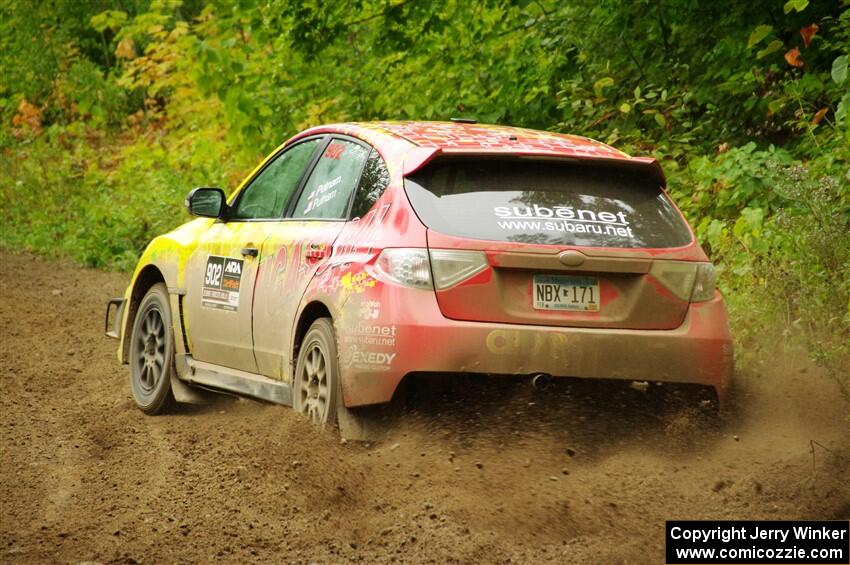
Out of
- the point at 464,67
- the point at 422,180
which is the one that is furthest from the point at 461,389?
the point at 464,67

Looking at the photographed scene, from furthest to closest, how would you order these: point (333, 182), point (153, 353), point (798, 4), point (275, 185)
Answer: point (798, 4) < point (153, 353) < point (275, 185) < point (333, 182)

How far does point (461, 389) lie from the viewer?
5.53 m

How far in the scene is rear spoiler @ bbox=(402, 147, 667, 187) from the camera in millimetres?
5801

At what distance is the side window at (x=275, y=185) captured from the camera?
7160 mm

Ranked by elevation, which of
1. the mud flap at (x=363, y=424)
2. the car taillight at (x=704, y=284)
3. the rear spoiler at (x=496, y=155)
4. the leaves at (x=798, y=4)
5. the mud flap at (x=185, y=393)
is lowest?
the mud flap at (x=185, y=393)

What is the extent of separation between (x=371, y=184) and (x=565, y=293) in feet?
3.72

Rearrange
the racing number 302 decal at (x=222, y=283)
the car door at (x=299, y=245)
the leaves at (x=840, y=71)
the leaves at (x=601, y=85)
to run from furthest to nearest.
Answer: the leaves at (x=601, y=85) < the leaves at (x=840, y=71) < the racing number 302 decal at (x=222, y=283) < the car door at (x=299, y=245)

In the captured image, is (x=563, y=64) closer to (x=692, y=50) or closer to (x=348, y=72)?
(x=692, y=50)

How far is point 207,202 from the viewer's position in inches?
301

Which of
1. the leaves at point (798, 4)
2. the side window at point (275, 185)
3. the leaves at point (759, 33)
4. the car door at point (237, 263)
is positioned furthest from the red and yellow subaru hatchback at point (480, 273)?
the leaves at point (759, 33)

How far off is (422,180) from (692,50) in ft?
22.4

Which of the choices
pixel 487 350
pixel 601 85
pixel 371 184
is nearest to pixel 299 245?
pixel 371 184

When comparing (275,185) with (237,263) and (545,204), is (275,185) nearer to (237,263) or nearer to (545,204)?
(237,263)

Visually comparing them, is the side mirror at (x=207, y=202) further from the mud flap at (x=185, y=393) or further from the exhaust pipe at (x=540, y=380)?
the exhaust pipe at (x=540, y=380)
